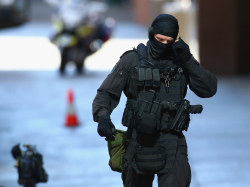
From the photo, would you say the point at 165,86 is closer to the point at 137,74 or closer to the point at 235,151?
the point at 137,74

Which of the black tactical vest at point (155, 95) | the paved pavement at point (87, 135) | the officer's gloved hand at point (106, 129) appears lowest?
the paved pavement at point (87, 135)

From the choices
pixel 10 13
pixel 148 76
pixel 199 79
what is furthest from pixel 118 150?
pixel 10 13

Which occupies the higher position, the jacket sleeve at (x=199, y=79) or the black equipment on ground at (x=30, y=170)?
the jacket sleeve at (x=199, y=79)

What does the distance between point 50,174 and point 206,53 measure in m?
9.50

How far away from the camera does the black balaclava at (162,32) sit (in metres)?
5.39

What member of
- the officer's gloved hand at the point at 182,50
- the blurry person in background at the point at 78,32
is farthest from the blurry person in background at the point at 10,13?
the officer's gloved hand at the point at 182,50

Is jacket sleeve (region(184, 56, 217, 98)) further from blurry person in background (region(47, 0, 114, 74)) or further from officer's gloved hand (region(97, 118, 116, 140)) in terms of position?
blurry person in background (region(47, 0, 114, 74))

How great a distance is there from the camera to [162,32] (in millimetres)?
5398

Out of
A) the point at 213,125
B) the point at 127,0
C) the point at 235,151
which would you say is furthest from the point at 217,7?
the point at 127,0

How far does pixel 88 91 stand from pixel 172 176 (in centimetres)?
1033

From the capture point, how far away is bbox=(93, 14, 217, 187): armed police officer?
17.9 ft

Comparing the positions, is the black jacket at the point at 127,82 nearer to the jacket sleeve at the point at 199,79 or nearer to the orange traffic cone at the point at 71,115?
the jacket sleeve at the point at 199,79

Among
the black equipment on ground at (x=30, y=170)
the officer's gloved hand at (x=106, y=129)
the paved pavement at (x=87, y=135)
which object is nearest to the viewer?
the officer's gloved hand at (x=106, y=129)

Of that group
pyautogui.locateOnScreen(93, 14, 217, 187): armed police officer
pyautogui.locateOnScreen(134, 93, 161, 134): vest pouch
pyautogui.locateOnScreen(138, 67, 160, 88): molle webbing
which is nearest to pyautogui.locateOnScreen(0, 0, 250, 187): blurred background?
pyautogui.locateOnScreen(93, 14, 217, 187): armed police officer
